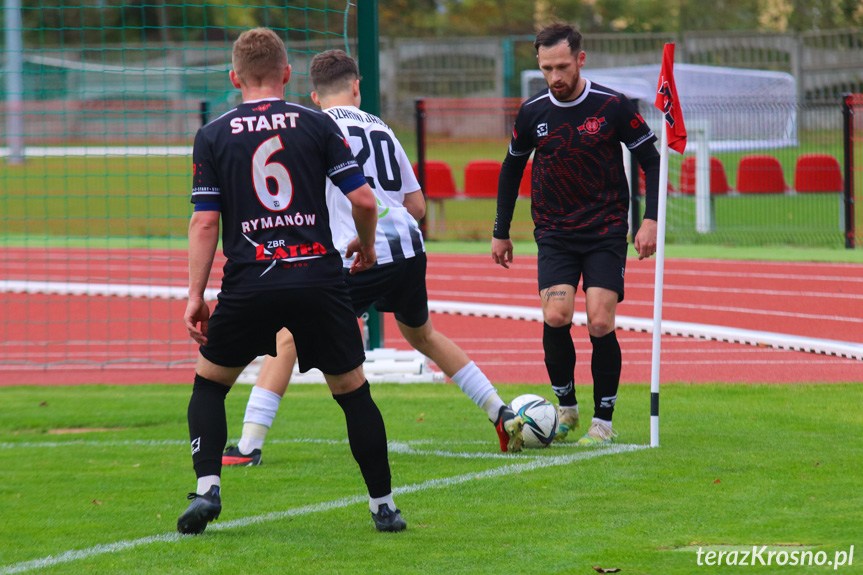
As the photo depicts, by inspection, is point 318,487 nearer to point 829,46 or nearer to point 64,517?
point 64,517

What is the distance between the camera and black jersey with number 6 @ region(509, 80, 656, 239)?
5883 millimetres

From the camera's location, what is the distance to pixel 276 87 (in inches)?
172

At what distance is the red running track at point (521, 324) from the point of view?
28.2 ft

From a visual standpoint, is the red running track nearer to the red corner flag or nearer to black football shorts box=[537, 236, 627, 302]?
black football shorts box=[537, 236, 627, 302]

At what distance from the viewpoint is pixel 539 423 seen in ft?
19.4

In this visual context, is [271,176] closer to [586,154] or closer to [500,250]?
[586,154]

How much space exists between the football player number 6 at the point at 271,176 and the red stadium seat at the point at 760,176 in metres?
14.0

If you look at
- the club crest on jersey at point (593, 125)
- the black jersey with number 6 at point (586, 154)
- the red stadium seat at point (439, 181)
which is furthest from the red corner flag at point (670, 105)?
the red stadium seat at point (439, 181)

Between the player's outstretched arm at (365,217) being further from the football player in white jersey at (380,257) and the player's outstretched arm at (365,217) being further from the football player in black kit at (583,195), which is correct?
the football player in black kit at (583,195)

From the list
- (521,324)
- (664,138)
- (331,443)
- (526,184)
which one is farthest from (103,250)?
(664,138)

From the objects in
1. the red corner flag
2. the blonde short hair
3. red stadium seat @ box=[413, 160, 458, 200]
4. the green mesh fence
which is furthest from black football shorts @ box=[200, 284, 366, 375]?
red stadium seat @ box=[413, 160, 458, 200]

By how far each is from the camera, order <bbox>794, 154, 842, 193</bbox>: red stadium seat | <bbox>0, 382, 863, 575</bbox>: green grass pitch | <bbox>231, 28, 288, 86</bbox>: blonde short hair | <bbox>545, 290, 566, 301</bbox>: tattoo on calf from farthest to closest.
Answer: <bbox>794, 154, 842, 193</bbox>: red stadium seat → <bbox>545, 290, 566, 301</bbox>: tattoo on calf → <bbox>231, 28, 288, 86</bbox>: blonde short hair → <bbox>0, 382, 863, 575</bbox>: green grass pitch

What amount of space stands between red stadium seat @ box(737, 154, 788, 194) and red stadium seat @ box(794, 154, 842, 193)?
0.41m

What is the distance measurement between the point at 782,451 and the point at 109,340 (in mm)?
6939
